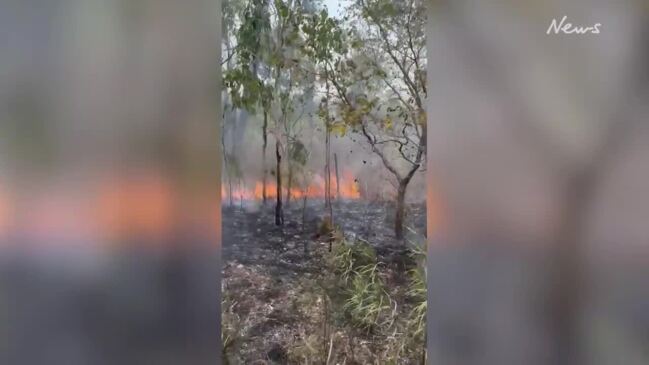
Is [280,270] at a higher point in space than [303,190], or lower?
lower

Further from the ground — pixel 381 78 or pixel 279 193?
pixel 381 78

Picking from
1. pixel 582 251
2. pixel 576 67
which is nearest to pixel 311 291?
pixel 582 251

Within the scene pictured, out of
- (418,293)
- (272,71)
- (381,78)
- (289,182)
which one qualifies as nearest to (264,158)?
(289,182)

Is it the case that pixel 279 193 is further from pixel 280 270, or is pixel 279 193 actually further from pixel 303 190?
pixel 280 270

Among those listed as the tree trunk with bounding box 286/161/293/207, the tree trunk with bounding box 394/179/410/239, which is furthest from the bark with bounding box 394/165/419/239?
the tree trunk with bounding box 286/161/293/207

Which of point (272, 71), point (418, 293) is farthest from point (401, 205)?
point (272, 71)

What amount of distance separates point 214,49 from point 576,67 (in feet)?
2.70

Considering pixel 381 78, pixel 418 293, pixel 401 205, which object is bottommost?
pixel 418 293

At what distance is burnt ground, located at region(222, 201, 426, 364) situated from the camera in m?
1.25

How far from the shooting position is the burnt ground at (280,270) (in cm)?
125

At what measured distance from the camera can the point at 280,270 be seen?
1.26 metres

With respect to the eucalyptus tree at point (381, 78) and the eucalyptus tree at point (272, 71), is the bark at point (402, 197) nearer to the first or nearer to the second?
the eucalyptus tree at point (381, 78)

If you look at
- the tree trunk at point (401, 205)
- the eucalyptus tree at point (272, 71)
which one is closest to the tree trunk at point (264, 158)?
the eucalyptus tree at point (272, 71)

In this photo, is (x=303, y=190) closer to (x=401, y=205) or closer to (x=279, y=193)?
(x=279, y=193)
